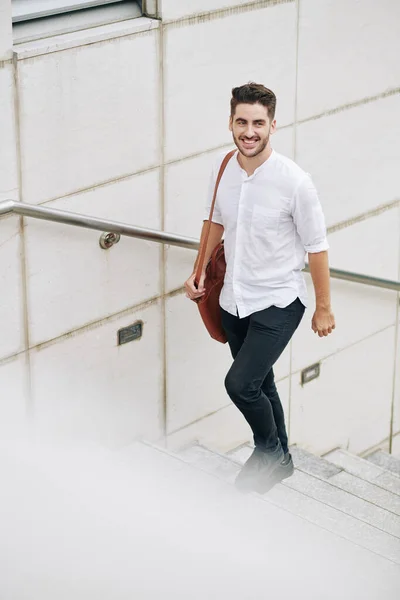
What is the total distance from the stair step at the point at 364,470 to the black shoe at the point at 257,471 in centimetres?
149

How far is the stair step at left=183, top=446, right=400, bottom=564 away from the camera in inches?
198

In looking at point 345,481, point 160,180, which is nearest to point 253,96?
point 160,180

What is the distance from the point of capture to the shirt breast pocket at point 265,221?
15.0ft

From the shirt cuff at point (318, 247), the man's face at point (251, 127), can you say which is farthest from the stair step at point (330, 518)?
the man's face at point (251, 127)

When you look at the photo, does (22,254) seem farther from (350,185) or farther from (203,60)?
(350,185)

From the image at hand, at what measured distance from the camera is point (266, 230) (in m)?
4.62

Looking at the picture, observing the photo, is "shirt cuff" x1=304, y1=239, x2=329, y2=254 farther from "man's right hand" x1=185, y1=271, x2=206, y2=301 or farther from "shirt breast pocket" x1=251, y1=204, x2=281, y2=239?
"man's right hand" x1=185, y1=271, x2=206, y2=301

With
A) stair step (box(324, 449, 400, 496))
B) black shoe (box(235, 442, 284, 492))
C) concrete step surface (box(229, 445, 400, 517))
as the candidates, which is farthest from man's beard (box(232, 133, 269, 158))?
stair step (box(324, 449, 400, 496))

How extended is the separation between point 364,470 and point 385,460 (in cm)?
66

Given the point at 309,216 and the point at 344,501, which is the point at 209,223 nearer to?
the point at 309,216

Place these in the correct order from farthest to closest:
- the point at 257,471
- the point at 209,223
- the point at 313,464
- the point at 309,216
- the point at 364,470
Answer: the point at 364,470 → the point at 313,464 → the point at 257,471 → the point at 209,223 → the point at 309,216

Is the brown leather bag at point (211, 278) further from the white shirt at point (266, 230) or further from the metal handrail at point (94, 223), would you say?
the metal handrail at point (94, 223)

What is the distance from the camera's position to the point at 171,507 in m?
4.71

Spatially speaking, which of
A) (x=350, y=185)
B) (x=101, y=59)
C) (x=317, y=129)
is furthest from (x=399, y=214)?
(x=101, y=59)
